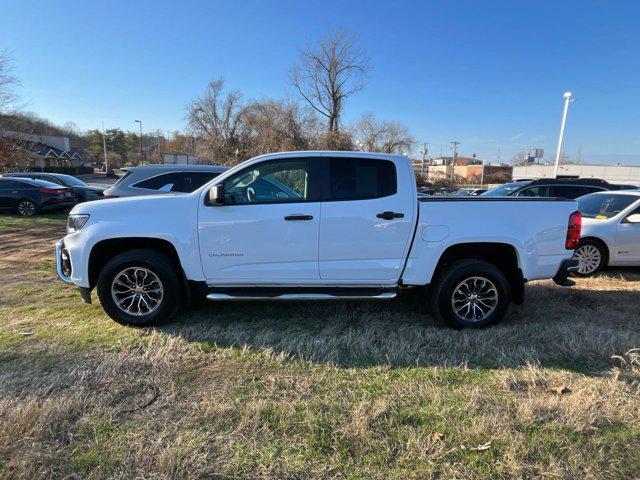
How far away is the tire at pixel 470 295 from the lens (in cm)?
418

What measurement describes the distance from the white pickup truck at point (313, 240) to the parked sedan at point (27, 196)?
11.1 metres

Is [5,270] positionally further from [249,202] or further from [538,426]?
[538,426]

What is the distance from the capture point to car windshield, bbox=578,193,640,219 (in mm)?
6992

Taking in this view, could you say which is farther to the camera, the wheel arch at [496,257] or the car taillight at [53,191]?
the car taillight at [53,191]

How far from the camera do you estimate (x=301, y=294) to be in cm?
419

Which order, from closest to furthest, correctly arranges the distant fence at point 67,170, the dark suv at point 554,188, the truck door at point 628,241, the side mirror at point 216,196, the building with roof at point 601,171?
1. the side mirror at point 216,196
2. the truck door at point 628,241
3. the dark suv at point 554,188
4. the distant fence at point 67,170
5. the building with roof at point 601,171

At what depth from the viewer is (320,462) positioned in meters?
2.35

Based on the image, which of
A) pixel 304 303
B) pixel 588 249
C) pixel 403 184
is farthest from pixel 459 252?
pixel 588 249

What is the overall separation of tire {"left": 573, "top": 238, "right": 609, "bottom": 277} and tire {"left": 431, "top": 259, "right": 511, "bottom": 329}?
3.62 m

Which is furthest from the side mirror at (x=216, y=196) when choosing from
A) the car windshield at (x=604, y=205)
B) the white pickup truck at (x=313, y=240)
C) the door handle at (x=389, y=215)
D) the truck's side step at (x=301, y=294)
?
the car windshield at (x=604, y=205)

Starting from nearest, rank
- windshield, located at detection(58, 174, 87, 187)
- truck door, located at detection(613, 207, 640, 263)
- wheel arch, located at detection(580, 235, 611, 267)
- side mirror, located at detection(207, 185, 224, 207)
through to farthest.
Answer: side mirror, located at detection(207, 185, 224, 207)
truck door, located at detection(613, 207, 640, 263)
wheel arch, located at detection(580, 235, 611, 267)
windshield, located at detection(58, 174, 87, 187)

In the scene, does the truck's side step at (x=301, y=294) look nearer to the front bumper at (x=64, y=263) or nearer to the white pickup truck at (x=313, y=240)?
the white pickup truck at (x=313, y=240)

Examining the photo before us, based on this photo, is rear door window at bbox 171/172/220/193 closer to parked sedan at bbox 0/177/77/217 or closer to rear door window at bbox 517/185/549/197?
parked sedan at bbox 0/177/77/217

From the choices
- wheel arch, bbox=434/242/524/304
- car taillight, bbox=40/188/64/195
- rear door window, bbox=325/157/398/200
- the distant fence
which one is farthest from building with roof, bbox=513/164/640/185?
the distant fence
